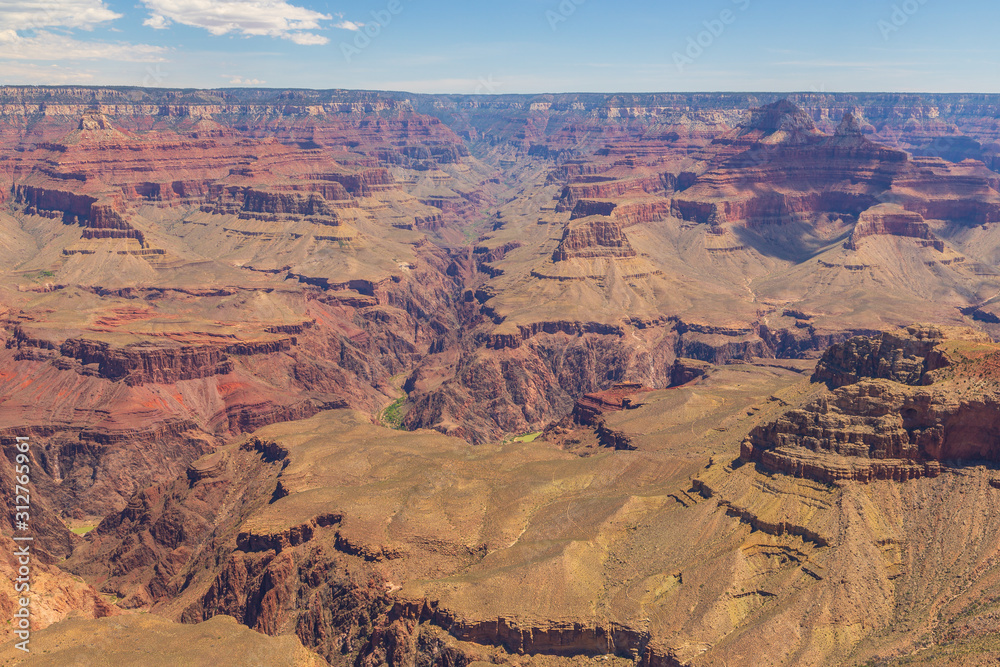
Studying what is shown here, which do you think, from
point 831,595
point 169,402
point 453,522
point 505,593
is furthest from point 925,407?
point 169,402

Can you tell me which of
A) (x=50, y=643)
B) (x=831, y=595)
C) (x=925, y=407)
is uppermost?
(x=925, y=407)

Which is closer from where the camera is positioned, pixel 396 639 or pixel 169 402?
pixel 396 639

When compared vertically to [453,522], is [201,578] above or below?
below

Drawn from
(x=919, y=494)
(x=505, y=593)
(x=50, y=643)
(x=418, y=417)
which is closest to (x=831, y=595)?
(x=919, y=494)

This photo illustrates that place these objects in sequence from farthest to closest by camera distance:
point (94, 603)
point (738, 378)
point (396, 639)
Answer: point (738, 378) < point (94, 603) < point (396, 639)

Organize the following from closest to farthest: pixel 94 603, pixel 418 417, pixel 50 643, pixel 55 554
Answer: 1. pixel 50 643
2. pixel 94 603
3. pixel 55 554
4. pixel 418 417

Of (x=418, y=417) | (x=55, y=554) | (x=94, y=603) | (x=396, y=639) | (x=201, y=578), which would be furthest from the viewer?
(x=418, y=417)

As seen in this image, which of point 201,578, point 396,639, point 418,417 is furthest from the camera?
point 418,417

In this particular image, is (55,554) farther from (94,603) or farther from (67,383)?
(67,383)

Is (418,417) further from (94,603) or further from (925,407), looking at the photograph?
(925,407)
